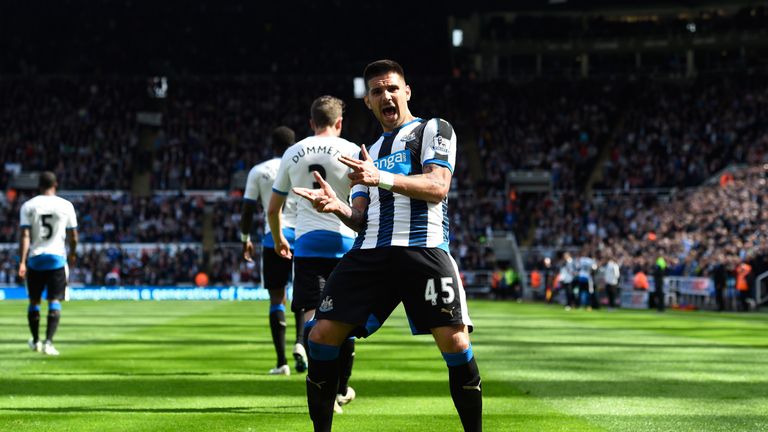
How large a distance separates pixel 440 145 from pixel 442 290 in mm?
822

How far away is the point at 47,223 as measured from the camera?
537 inches

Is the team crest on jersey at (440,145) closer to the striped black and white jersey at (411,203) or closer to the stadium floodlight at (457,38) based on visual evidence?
the striped black and white jersey at (411,203)

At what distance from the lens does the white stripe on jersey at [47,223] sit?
13516mm

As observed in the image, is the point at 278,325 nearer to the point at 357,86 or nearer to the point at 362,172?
the point at 362,172

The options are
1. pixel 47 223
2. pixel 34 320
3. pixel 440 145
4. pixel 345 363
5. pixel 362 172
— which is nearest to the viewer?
pixel 362 172

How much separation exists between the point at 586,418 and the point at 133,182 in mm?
49197

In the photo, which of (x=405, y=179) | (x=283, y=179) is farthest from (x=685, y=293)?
(x=405, y=179)

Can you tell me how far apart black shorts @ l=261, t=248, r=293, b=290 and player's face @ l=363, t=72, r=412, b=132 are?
14.9 feet

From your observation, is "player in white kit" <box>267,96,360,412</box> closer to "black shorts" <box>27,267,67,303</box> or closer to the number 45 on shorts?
the number 45 on shorts

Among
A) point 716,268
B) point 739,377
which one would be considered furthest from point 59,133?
point 739,377

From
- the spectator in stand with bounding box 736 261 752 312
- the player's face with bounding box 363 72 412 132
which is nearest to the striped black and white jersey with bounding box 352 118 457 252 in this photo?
the player's face with bounding box 363 72 412 132

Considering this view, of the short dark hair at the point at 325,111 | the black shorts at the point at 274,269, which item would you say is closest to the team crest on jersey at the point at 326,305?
the short dark hair at the point at 325,111

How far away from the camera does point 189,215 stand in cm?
5147

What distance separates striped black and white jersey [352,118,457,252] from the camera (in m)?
5.99
